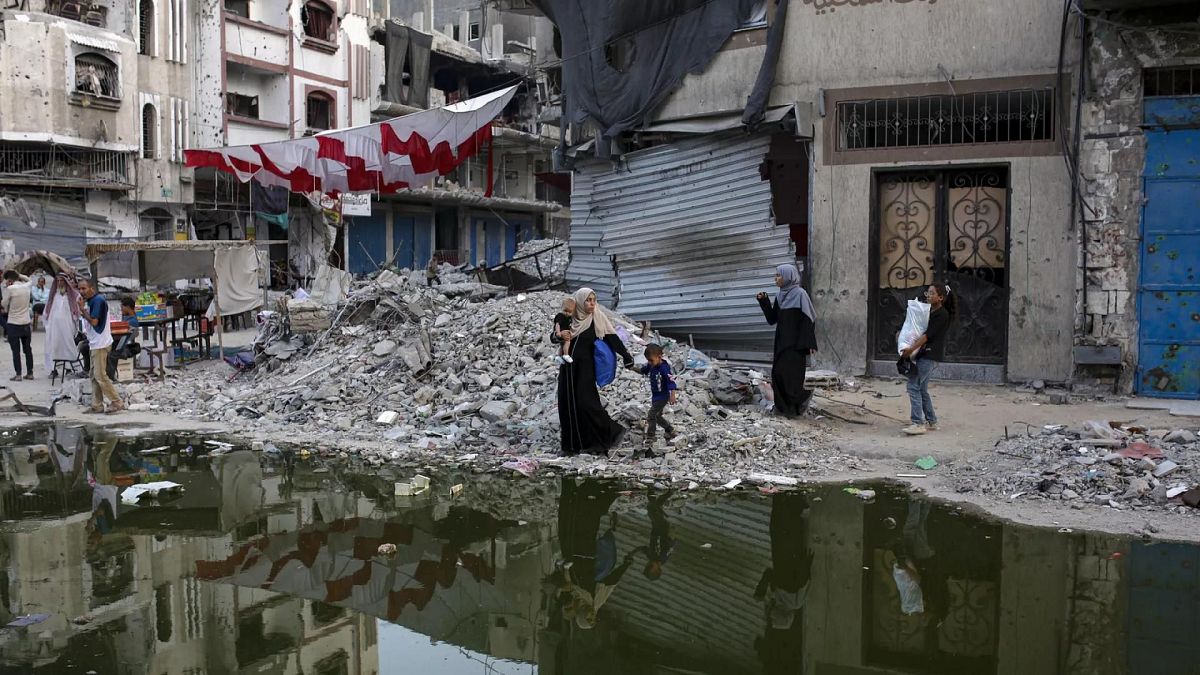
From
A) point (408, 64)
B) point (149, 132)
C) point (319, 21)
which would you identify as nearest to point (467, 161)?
point (408, 64)

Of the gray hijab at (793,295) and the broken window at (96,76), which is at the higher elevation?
the broken window at (96,76)

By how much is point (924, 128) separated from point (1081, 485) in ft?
20.7

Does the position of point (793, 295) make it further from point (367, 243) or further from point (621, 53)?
point (367, 243)

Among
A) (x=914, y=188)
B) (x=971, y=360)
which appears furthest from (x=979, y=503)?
(x=914, y=188)

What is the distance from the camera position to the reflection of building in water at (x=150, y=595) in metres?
4.81

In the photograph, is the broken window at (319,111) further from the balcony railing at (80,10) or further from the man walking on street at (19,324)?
the man walking on street at (19,324)

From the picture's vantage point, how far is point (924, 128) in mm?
12641

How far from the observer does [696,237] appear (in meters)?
14.5

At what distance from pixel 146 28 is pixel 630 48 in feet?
67.7

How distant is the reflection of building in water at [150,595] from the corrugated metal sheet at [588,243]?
8.25 metres

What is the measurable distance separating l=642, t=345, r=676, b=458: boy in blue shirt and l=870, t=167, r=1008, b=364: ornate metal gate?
15.8 feet

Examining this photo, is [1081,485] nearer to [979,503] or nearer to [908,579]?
[979,503]

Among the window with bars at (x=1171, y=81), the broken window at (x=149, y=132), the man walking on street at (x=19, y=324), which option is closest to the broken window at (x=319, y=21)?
the broken window at (x=149, y=132)

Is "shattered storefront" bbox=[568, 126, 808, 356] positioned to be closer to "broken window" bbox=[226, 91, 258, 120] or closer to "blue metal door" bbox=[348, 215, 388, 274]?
"broken window" bbox=[226, 91, 258, 120]
